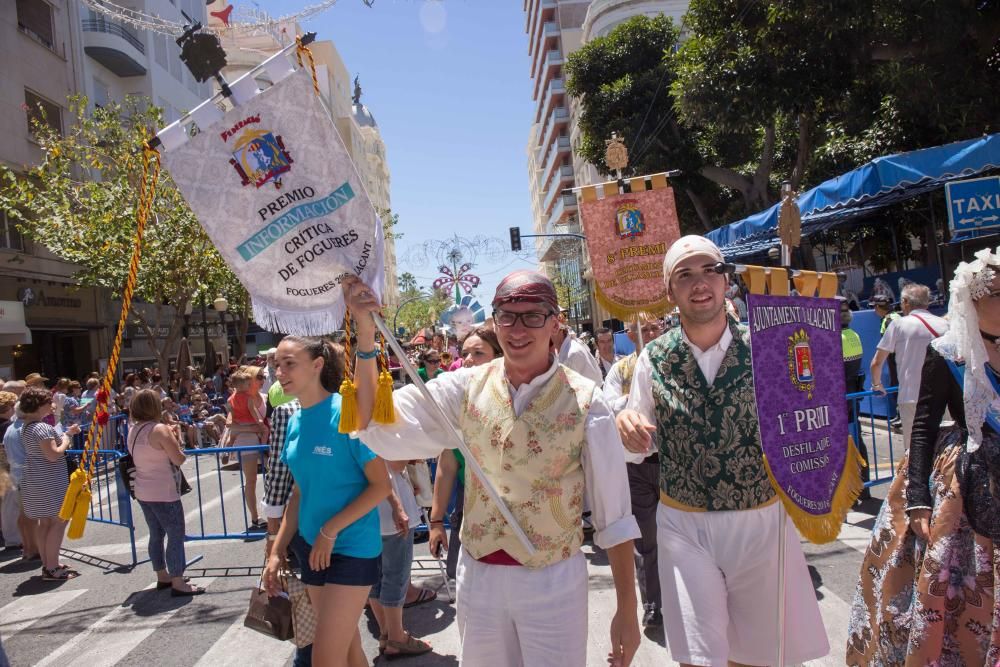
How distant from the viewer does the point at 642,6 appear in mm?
42688

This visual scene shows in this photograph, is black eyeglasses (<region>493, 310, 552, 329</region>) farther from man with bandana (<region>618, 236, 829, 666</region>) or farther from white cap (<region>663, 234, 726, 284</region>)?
white cap (<region>663, 234, 726, 284</region>)

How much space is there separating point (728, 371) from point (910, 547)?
112 centimetres

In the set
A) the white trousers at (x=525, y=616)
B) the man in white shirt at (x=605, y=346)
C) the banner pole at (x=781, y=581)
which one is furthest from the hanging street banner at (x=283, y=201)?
the man in white shirt at (x=605, y=346)

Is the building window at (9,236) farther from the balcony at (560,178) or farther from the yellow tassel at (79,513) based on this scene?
the balcony at (560,178)

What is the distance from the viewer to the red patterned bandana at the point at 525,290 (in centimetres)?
258

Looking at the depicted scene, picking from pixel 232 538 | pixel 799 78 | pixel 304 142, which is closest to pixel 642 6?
pixel 799 78

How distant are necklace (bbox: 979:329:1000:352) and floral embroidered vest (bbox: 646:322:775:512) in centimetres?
97

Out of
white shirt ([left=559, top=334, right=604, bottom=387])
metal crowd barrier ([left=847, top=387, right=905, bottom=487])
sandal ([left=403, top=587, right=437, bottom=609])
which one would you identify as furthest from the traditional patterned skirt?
sandal ([left=403, top=587, right=437, bottom=609])

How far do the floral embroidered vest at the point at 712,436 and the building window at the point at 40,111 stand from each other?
73.5 feet

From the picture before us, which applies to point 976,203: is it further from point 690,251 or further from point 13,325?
point 13,325

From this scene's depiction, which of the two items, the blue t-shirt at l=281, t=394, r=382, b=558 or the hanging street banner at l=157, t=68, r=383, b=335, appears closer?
the hanging street banner at l=157, t=68, r=383, b=335

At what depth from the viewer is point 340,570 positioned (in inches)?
129

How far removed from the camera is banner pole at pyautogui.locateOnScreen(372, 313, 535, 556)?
245 centimetres

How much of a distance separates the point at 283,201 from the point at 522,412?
1.13 metres
